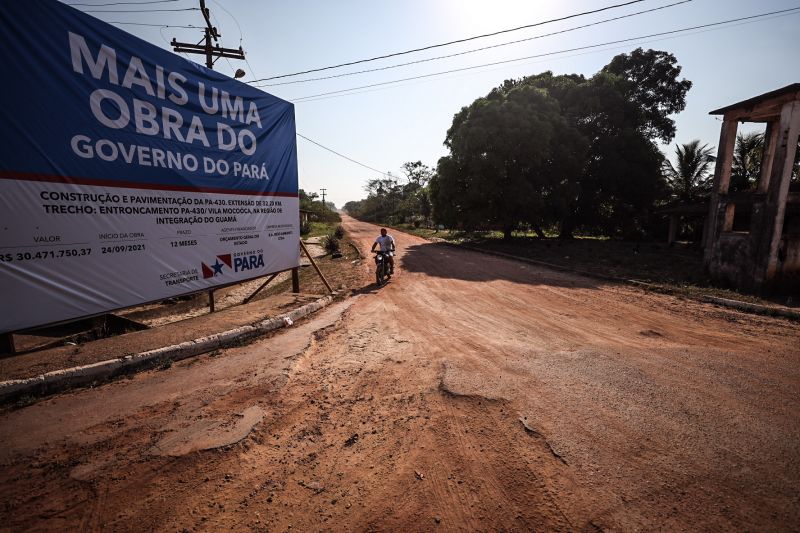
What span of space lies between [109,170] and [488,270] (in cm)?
1095

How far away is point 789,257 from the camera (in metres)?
9.27

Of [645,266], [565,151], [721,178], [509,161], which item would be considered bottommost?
[645,266]

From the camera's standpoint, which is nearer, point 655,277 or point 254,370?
point 254,370

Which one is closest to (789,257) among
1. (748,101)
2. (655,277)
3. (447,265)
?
(655,277)

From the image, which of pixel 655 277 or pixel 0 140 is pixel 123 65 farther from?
pixel 655 277

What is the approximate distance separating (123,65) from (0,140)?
1.97 metres

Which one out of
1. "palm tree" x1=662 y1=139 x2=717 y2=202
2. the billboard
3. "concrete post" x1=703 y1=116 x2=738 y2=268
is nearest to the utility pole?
the billboard

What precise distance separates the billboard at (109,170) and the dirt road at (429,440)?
1.73 meters

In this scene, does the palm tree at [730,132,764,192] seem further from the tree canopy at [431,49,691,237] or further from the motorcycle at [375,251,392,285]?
the motorcycle at [375,251,392,285]

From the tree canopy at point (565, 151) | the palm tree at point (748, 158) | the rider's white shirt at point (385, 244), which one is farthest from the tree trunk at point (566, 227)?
the rider's white shirt at point (385, 244)

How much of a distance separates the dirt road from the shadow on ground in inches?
199

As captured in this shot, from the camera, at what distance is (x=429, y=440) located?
297 centimetres

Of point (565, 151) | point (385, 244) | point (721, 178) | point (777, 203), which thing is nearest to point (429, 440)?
point (385, 244)

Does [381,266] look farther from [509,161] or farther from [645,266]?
[509,161]
